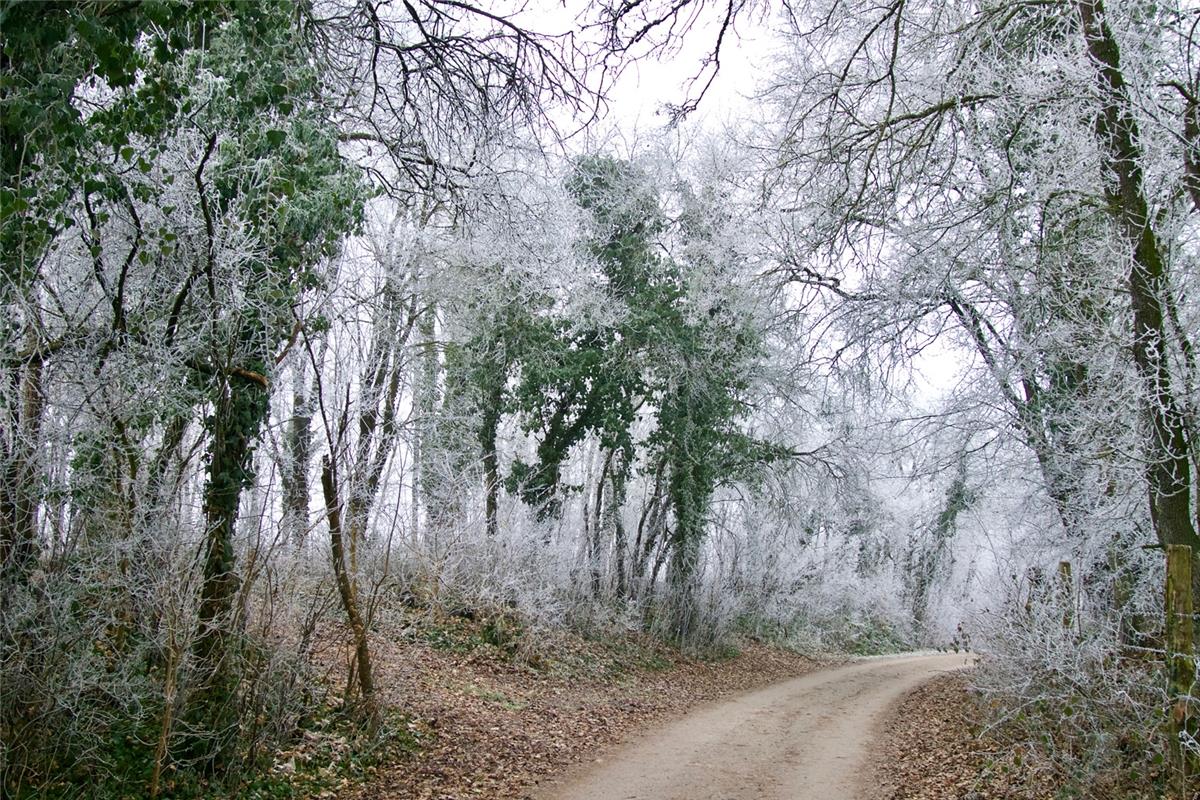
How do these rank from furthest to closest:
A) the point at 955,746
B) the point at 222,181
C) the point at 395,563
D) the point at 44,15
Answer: the point at 395,563, the point at 955,746, the point at 222,181, the point at 44,15

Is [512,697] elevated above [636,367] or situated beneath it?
situated beneath

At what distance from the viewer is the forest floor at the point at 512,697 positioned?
6.77m

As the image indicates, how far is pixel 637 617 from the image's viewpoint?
51.1 feet

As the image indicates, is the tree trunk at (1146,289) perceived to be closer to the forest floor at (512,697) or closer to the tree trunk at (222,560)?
the forest floor at (512,697)

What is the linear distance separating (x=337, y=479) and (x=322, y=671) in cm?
225

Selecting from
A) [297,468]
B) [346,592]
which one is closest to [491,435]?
[297,468]

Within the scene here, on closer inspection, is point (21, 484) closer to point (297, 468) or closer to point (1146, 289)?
point (297, 468)

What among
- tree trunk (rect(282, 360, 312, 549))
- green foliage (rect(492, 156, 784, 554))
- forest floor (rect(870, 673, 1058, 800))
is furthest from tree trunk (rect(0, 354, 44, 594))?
→ green foliage (rect(492, 156, 784, 554))

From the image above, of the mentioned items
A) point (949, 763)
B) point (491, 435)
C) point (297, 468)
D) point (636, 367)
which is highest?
point (636, 367)

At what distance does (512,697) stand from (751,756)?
10.6ft

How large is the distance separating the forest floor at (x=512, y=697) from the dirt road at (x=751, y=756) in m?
0.41

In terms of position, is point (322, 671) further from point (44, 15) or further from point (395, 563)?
point (44, 15)

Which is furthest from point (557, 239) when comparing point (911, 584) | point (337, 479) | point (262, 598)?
point (911, 584)

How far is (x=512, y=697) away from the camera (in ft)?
33.0
